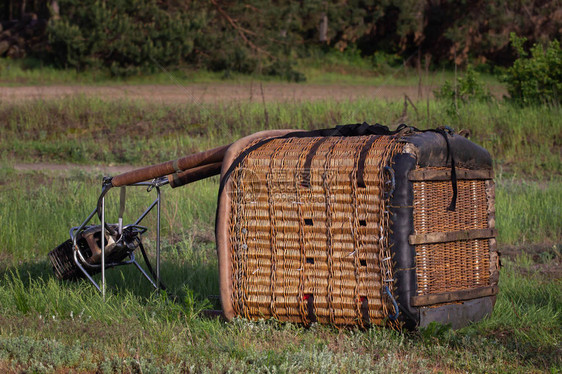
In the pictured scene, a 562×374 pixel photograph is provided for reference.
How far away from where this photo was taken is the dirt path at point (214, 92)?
17188 mm

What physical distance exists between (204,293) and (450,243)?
1.88 meters

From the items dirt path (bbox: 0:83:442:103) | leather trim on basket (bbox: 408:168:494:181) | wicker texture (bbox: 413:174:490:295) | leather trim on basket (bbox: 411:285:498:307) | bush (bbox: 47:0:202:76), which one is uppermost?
bush (bbox: 47:0:202:76)

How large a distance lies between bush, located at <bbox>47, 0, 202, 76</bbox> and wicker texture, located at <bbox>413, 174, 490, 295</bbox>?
18.5 m

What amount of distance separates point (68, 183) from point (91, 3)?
13003mm

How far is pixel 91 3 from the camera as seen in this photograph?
21.3m

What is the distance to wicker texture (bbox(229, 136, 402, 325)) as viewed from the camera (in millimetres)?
3619

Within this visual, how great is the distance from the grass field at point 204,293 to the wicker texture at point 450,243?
0.27 m

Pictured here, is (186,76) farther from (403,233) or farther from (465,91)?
(403,233)

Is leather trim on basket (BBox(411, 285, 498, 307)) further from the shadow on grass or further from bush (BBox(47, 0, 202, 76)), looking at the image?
bush (BBox(47, 0, 202, 76))

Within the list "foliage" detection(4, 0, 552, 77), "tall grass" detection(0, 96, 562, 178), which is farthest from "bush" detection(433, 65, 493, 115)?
"foliage" detection(4, 0, 552, 77)

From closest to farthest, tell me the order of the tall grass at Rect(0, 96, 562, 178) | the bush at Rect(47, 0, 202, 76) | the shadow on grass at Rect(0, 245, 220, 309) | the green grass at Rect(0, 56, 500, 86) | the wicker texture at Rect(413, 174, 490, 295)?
the wicker texture at Rect(413, 174, 490, 295) < the shadow on grass at Rect(0, 245, 220, 309) < the tall grass at Rect(0, 96, 562, 178) < the bush at Rect(47, 0, 202, 76) < the green grass at Rect(0, 56, 500, 86)

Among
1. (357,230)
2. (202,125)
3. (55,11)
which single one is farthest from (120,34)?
(357,230)

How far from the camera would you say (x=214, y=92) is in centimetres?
1941

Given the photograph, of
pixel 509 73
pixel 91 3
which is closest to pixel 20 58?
pixel 91 3
